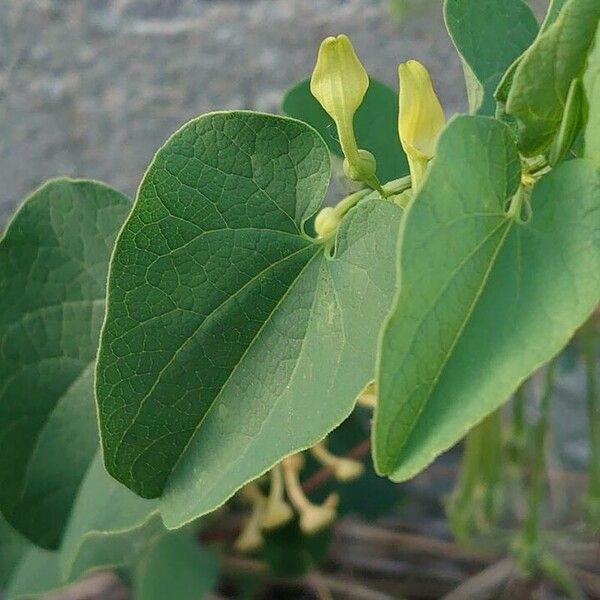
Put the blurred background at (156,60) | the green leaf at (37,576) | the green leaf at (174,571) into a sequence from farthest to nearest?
the blurred background at (156,60)
the green leaf at (174,571)
the green leaf at (37,576)

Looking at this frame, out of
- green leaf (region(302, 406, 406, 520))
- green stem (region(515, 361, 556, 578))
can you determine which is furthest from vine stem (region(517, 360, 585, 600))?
green leaf (region(302, 406, 406, 520))

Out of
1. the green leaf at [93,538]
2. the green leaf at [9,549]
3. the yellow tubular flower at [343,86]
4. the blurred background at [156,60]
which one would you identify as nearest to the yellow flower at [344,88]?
the yellow tubular flower at [343,86]

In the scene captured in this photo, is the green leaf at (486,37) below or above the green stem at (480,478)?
above

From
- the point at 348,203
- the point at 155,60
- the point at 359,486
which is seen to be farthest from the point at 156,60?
the point at 348,203

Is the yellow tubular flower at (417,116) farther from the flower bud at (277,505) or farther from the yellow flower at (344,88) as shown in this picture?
the flower bud at (277,505)

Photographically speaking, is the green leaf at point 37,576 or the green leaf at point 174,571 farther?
the green leaf at point 174,571

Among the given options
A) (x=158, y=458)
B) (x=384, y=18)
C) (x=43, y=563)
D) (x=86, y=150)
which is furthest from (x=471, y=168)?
(x=86, y=150)
